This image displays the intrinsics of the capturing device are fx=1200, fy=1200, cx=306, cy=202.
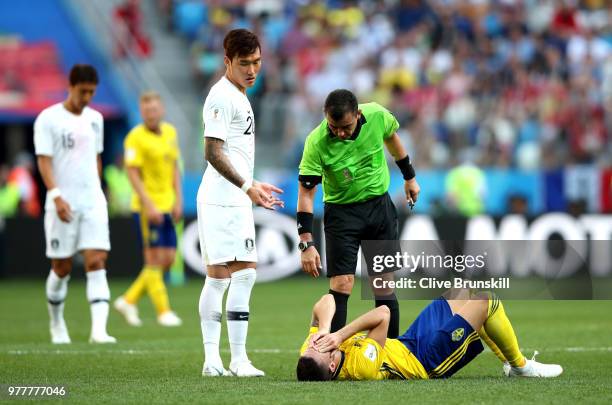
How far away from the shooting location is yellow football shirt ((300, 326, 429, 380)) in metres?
7.83

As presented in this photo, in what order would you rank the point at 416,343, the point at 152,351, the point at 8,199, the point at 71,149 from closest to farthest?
1. the point at 416,343
2. the point at 152,351
3. the point at 71,149
4. the point at 8,199

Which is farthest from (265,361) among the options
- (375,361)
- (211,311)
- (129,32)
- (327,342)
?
(129,32)

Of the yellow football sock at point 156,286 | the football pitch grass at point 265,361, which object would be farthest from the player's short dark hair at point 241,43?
the yellow football sock at point 156,286

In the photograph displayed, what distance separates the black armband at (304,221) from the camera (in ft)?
27.6

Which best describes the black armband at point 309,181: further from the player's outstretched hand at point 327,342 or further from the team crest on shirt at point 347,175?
the player's outstretched hand at point 327,342

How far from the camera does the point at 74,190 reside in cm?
1125

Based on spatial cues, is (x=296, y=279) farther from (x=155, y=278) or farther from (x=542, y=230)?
(x=155, y=278)

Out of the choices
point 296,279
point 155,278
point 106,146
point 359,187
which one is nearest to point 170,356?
point 359,187

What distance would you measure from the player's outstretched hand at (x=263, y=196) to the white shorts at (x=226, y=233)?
0.44m

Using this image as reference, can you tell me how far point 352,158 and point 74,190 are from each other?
3655 millimetres

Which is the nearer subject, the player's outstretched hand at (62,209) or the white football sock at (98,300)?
the player's outstretched hand at (62,209)

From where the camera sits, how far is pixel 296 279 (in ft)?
67.6

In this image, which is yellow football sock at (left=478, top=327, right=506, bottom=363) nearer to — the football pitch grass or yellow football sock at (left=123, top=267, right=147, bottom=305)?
the football pitch grass

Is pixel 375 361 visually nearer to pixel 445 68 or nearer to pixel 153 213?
pixel 153 213
